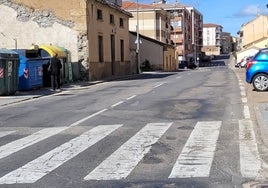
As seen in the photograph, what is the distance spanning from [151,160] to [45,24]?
28.5 meters

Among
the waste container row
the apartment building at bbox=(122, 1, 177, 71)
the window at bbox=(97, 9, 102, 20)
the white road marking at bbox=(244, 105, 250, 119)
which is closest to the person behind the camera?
the white road marking at bbox=(244, 105, 250, 119)

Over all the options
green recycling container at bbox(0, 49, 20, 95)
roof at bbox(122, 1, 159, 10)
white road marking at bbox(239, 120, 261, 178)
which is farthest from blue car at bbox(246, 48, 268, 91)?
roof at bbox(122, 1, 159, 10)

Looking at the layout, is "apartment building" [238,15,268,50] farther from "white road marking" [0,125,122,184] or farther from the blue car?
"white road marking" [0,125,122,184]

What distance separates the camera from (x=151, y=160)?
773 cm

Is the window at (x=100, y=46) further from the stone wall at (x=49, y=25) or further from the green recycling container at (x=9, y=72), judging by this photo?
the green recycling container at (x=9, y=72)

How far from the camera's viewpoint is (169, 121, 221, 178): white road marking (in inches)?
272

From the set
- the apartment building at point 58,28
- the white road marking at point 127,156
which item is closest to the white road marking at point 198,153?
the white road marking at point 127,156

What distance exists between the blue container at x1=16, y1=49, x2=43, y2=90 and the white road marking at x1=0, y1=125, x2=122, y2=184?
14.4 meters

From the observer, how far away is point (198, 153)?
8141 mm

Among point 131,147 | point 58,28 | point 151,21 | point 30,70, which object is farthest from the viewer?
point 151,21

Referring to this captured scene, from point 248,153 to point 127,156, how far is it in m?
1.94

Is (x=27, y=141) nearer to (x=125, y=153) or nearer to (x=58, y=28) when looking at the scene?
(x=125, y=153)

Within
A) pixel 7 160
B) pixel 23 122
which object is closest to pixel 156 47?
pixel 23 122

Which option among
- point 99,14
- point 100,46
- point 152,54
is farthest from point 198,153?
point 152,54
